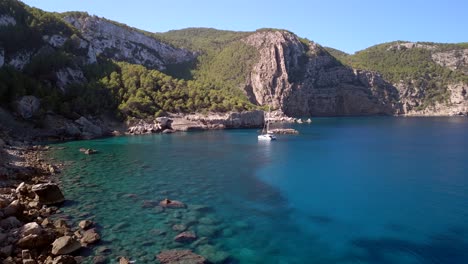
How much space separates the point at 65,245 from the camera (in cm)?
1870

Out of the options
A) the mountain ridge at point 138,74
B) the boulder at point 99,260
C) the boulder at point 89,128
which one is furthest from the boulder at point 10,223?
the mountain ridge at point 138,74

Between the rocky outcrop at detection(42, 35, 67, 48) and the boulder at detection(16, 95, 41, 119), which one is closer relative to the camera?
the boulder at detection(16, 95, 41, 119)

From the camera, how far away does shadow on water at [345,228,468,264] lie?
64.9 feet

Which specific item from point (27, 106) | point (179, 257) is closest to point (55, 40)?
point (27, 106)

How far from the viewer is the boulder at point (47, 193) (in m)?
27.0

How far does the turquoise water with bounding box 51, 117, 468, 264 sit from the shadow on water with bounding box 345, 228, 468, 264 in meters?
0.06

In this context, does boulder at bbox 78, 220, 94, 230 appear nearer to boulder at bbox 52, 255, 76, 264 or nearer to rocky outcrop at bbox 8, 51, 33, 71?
boulder at bbox 52, 255, 76, 264

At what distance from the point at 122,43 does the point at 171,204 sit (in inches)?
5777

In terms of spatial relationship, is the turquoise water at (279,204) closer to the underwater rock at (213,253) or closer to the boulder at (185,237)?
the underwater rock at (213,253)

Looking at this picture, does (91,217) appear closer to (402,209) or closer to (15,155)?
(402,209)

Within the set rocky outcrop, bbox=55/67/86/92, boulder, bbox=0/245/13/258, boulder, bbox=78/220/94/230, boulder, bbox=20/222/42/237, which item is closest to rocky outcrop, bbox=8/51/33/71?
rocky outcrop, bbox=55/67/86/92

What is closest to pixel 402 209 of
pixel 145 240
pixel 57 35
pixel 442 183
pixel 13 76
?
pixel 442 183

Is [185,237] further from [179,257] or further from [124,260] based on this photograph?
[124,260]

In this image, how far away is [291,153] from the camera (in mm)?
61531
